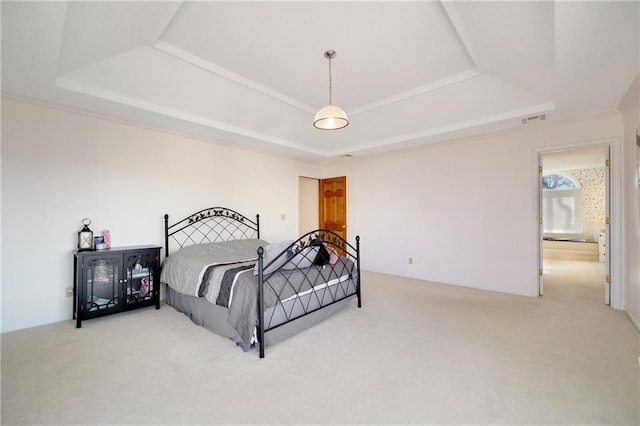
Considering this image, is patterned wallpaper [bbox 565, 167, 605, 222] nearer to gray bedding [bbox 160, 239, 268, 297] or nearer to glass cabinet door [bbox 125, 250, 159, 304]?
gray bedding [bbox 160, 239, 268, 297]

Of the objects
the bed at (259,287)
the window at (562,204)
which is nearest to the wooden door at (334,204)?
the bed at (259,287)

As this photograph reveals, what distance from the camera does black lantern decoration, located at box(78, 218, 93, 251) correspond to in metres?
3.29

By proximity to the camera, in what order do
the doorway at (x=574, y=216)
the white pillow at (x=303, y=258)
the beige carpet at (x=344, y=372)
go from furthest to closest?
the doorway at (x=574, y=216) < the white pillow at (x=303, y=258) < the beige carpet at (x=344, y=372)

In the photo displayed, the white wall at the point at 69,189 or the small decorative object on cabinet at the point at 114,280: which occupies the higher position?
the white wall at the point at 69,189

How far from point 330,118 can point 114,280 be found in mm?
3186

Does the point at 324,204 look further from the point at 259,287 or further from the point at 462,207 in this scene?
the point at 259,287

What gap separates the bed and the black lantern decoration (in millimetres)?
857

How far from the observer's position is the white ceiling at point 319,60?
203 centimetres

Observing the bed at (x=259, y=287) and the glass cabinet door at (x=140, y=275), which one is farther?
the glass cabinet door at (x=140, y=275)

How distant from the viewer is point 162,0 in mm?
1946

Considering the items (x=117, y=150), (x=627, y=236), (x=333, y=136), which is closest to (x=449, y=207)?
(x=627, y=236)

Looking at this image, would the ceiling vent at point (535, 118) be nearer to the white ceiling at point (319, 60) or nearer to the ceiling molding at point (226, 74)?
the white ceiling at point (319, 60)

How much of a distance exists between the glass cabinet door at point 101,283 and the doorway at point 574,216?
665 cm

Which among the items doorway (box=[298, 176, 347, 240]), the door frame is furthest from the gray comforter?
the door frame
